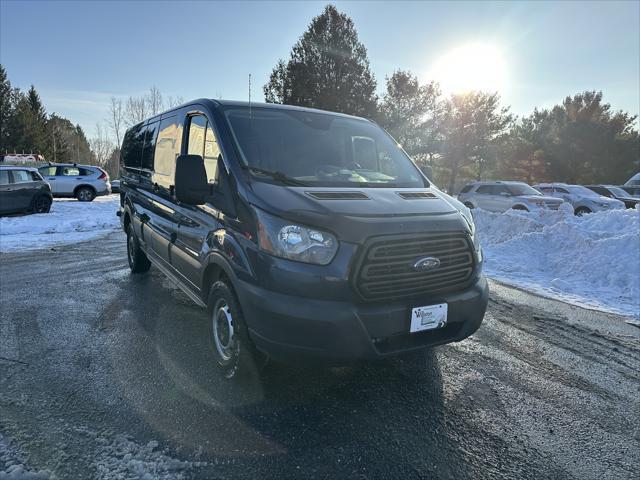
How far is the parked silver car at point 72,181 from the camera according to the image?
20.9 meters

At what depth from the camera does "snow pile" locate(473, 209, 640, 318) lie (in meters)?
6.20

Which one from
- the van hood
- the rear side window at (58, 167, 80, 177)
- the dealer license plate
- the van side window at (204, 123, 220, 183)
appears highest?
the van side window at (204, 123, 220, 183)

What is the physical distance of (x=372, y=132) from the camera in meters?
4.36

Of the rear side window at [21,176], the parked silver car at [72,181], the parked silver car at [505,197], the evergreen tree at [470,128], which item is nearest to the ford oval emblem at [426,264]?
the parked silver car at [505,197]

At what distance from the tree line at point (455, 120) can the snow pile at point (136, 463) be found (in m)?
30.2

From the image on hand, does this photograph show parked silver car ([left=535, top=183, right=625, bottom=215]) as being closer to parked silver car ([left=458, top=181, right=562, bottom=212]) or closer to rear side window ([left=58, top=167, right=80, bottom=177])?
parked silver car ([left=458, top=181, right=562, bottom=212])

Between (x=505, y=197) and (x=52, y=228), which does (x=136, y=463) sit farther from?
(x=505, y=197)

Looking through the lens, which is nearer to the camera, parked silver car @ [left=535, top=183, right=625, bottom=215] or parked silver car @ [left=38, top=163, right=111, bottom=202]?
parked silver car @ [left=535, top=183, right=625, bottom=215]

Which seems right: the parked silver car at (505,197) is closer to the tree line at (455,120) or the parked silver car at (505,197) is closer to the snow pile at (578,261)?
the snow pile at (578,261)

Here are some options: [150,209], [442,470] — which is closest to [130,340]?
[150,209]

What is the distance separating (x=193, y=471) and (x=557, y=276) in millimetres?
6882

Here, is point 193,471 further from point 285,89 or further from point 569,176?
point 569,176

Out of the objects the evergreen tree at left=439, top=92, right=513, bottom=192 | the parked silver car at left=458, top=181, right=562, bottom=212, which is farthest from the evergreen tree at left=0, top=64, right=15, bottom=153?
the parked silver car at left=458, top=181, right=562, bottom=212

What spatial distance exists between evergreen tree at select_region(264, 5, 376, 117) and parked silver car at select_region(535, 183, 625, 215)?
50.7ft
